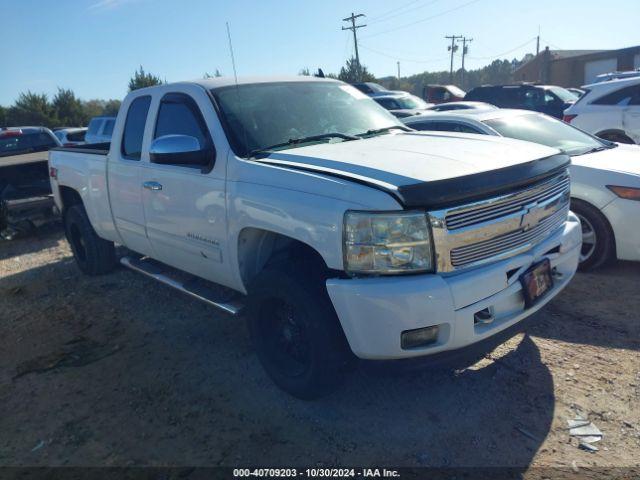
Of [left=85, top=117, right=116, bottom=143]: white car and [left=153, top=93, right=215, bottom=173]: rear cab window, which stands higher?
[left=153, top=93, right=215, bottom=173]: rear cab window

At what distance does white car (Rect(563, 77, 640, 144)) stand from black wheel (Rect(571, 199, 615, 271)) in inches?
175

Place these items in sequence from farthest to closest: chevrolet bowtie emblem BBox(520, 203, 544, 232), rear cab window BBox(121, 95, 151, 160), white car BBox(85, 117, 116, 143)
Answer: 1. white car BBox(85, 117, 116, 143)
2. rear cab window BBox(121, 95, 151, 160)
3. chevrolet bowtie emblem BBox(520, 203, 544, 232)

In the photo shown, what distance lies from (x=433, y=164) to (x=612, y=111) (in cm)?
713

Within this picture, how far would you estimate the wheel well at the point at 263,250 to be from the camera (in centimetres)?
328

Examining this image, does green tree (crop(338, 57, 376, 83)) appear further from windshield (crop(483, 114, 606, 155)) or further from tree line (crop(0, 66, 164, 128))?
windshield (crop(483, 114, 606, 155))

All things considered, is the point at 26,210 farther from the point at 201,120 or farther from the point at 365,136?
the point at 365,136

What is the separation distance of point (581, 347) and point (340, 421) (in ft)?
6.02

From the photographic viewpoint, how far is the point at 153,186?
13.8ft

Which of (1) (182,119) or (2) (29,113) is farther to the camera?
(2) (29,113)

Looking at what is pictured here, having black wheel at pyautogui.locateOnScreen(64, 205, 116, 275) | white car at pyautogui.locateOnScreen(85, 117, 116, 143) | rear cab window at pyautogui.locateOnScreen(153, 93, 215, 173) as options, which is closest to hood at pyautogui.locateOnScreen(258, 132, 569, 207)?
rear cab window at pyautogui.locateOnScreen(153, 93, 215, 173)

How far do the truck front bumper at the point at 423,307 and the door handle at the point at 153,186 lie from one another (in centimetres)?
201

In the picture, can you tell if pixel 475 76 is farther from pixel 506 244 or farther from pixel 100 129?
pixel 506 244

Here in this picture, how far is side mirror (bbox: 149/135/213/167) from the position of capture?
140 inches

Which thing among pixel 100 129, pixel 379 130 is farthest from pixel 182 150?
pixel 100 129
